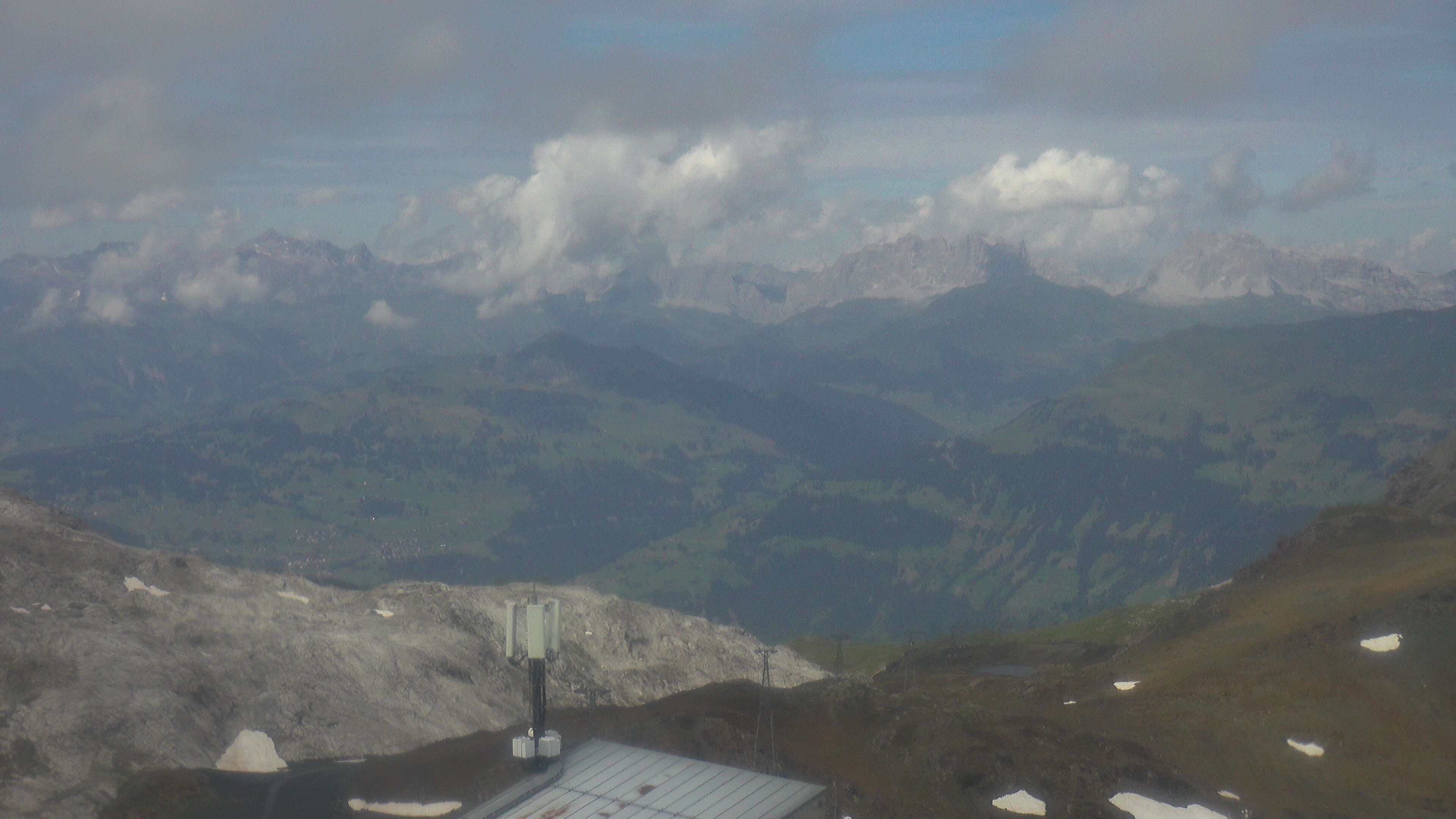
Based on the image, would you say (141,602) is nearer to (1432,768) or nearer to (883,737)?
(883,737)

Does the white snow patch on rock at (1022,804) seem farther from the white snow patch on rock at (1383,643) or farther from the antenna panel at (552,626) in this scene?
the white snow patch on rock at (1383,643)

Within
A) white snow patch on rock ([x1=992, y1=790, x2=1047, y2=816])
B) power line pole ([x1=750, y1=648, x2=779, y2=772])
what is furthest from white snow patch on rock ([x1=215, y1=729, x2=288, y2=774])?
white snow patch on rock ([x1=992, y1=790, x2=1047, y2=816])

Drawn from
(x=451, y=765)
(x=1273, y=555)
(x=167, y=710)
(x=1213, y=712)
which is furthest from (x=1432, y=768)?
(x=167, y=710)

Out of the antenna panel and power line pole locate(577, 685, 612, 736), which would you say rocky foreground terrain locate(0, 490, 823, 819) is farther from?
the antenna panel

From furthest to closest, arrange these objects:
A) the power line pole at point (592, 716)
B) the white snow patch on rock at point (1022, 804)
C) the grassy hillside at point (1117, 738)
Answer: the power line pole at point (592, 716) → the grassy hillside at point (1117, 738) → the white snow patch on rock at point (1022, 804)

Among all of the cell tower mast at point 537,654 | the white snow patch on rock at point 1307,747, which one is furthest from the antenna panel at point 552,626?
the white snow patch on rock at point 1307,747
